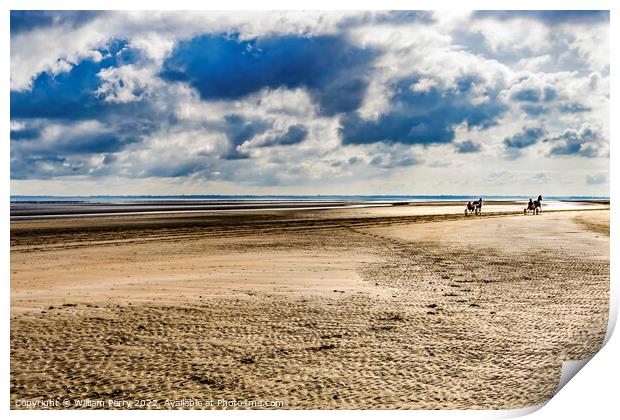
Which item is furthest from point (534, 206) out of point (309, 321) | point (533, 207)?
point (309, 321)

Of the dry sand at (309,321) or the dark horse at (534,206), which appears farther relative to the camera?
the dark horse at (534,206)

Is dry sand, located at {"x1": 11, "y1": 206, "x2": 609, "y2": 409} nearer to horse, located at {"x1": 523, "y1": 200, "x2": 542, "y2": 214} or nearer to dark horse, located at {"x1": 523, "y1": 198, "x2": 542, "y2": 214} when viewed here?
dark horse, located at {"x1": 523, "y1": 198, "x2": 542, "y2": 214}

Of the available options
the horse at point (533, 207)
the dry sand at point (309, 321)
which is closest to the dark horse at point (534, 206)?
the horse at point (533, 207)

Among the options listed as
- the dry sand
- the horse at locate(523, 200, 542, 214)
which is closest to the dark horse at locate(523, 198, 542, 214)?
the horse at locate(523, 200, 542, 214)

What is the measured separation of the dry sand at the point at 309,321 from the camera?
175 inches

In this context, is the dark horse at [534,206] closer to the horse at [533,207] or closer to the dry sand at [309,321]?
the horse at [533,207]

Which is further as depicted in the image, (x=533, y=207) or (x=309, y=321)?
(x=533, y=207)

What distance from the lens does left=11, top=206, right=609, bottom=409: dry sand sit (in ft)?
14.6

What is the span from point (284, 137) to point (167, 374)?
11.6 feet

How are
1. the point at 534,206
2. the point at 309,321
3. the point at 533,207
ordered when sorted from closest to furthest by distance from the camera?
the point at 309,321 < the point at 534,206 < the point at 533,207

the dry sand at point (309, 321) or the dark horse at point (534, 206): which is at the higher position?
the dark horse at point (534, 206)

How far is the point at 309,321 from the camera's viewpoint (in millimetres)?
5496

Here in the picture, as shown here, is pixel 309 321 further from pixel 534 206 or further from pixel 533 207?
pixel 533 207

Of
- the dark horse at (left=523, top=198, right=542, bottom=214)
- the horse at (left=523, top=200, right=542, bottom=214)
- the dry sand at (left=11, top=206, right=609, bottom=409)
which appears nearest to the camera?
the dry sand at (left=11, top=206, right=609, bottom=409)
